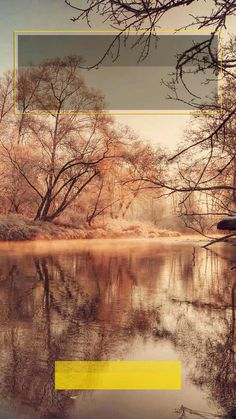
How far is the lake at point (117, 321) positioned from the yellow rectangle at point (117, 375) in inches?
1.3

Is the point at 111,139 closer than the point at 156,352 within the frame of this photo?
No

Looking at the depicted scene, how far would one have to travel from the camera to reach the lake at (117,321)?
232 centimetres

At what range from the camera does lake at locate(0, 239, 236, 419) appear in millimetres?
2320

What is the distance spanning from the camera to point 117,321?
3045 mm

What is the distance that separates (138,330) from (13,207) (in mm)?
1247

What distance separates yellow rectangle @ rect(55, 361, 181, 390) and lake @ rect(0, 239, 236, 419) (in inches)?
1.3

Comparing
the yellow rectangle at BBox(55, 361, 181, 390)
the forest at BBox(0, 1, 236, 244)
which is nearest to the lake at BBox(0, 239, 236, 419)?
the yellow rectangle at BBox(55, 361, 181, 390)

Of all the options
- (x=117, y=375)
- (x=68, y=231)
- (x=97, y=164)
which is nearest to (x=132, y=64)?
(x=97, y=164)

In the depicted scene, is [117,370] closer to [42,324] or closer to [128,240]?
[42,324]

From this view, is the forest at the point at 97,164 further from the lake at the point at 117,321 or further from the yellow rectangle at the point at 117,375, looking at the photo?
the yellow rectangle at the point at 117,375

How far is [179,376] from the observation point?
2.62 metres

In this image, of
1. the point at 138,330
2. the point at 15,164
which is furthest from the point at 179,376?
the point at 15,164

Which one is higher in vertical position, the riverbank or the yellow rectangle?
the riverbank

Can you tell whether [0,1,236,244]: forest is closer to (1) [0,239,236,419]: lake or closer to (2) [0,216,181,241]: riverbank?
(2) [0,216,181,241]: riverbank
